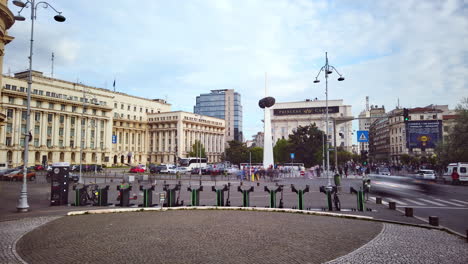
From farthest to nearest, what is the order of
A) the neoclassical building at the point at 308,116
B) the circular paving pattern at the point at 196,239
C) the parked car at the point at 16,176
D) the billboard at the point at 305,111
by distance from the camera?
the billboard at the point at 305,111, the neoclassical building at the point at 308,116, the parked car at the point at 16,176, the circular paving pattern at the point at 196,239

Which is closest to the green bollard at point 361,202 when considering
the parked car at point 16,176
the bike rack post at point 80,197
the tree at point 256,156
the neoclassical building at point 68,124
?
the bike rack post at point 80,197

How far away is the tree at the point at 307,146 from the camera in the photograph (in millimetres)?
72062

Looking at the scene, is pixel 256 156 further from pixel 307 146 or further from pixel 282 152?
pixel 307 146

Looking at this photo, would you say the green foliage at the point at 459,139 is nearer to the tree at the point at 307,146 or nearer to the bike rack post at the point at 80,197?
the tree at the point at 307,146

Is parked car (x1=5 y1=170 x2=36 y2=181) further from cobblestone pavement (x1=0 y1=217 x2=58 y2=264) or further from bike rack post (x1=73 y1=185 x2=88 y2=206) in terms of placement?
cobblestone pavement (x1=0 y1=217 x2=58 y2=264)

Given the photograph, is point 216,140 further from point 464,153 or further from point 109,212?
point 109,212

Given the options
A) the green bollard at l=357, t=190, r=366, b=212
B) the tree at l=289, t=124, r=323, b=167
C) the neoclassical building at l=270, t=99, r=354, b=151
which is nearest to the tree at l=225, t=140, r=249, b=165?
the tree at l=289, t=124, r=323, b=167

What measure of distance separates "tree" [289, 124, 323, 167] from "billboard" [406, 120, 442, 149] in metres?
25.7

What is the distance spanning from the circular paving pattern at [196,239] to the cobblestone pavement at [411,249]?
1.34 feet

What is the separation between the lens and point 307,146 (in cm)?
7206

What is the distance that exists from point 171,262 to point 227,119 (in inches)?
5733

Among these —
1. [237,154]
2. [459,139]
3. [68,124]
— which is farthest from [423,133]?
[68,124]

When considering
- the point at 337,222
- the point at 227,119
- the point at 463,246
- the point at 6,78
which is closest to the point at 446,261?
the point at 463,246

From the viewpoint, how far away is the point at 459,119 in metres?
40.7
